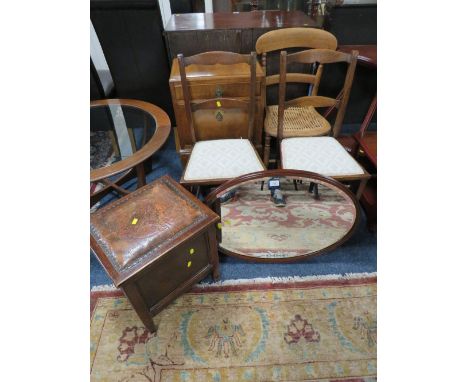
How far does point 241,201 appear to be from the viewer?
150cm

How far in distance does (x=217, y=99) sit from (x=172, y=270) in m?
0.93

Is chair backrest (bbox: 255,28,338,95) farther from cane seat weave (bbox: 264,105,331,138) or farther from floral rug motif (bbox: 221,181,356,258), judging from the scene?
floral rug motif (bbox: 221,181,356,258)

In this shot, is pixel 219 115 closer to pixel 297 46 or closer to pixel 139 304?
pixel 297 46

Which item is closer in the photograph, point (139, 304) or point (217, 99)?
point (139, 304)

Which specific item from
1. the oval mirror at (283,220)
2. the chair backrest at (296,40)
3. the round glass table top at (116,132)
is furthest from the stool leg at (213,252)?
the chair backrest at (296,40)

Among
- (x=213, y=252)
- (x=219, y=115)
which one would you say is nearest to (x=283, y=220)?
(x=213, y=252)

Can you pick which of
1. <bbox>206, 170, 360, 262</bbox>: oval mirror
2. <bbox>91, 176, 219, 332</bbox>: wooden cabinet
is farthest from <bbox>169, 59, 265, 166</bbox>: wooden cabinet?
<bbox>91, 176, 219, 332</bbox>: wooden cabinet

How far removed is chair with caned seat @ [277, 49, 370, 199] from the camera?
Answer: 132 cm

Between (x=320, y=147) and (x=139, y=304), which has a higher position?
(x=320, y=147)

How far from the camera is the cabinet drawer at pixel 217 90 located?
1.48 m

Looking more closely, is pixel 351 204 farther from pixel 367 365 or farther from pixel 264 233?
pixel 367 365

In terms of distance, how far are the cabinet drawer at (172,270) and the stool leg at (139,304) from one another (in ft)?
0.08

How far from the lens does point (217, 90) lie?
1498 mm

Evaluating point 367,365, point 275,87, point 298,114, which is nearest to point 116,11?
point 275,87
